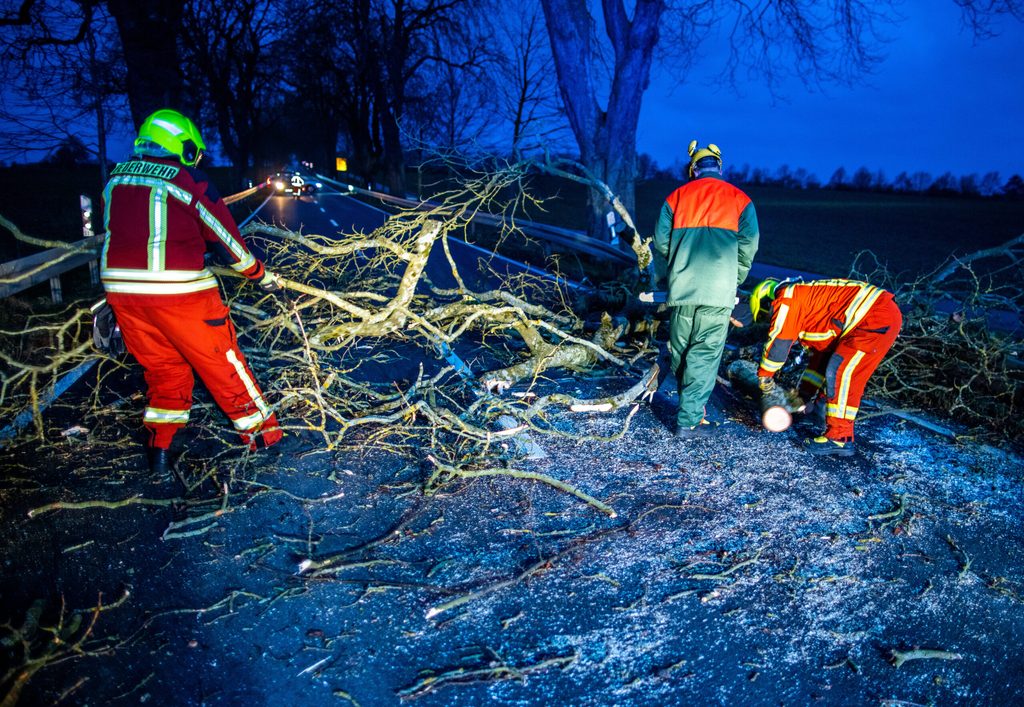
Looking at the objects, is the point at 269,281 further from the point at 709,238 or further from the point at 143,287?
the point at 709,238

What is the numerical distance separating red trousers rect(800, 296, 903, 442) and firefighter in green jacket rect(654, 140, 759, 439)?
0.76m

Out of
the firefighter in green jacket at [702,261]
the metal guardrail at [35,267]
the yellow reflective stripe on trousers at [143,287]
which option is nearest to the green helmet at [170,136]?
the yellow reflective stripe on trousers at [143,287]

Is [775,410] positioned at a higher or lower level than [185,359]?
lower

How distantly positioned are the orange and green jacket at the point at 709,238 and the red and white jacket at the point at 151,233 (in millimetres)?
3053

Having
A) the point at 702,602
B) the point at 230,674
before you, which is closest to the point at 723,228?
the point at 702,602

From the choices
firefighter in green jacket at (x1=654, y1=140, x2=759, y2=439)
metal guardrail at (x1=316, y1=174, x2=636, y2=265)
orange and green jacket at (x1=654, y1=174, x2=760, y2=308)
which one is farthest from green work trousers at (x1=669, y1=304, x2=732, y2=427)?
metal guardrail at (x1=316, y1=174, x2=636, y2=265)

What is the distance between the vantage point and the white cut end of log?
434 centimetres

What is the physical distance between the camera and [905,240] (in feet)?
56.0

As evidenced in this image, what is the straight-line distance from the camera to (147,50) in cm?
909

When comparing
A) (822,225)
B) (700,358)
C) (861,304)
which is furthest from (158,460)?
(822,225)

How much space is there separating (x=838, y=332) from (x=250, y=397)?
12.8 ft

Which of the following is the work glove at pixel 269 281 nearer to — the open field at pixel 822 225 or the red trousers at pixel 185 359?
the red trousers at pixel 185 359

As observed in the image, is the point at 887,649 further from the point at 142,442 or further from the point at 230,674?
the point at 142,442

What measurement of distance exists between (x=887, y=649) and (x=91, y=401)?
5.20m
